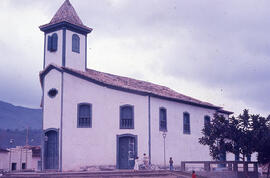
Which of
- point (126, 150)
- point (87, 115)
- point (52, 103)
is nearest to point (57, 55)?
point (52, 103)

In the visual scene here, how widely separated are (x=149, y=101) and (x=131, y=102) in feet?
4.76

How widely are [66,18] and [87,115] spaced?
27.2 feet

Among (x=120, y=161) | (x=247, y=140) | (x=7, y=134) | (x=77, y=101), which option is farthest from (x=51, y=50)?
(x=7, y=134)

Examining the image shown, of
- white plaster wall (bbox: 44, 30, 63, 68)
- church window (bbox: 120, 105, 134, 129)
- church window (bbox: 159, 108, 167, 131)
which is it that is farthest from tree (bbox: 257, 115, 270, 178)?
white plaster wall (bbox: 44, 30, 63, 68)

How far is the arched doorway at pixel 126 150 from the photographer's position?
30.5 m

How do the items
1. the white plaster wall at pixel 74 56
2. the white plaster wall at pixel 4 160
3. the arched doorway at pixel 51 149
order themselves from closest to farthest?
the arched doorway at pixel 51 149
the white plaster wall at pixel 74 56
the white plaster wall at pixel 4 160

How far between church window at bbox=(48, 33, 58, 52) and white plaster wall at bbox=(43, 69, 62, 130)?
73.1 inches

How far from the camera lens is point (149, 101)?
31.3 metres

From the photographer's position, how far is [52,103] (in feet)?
105

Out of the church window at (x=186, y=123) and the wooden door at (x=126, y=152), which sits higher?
the church window at (x=186, y=123)

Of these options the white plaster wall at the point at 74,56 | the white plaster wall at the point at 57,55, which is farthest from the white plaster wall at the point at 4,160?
the white plaster wall at the point at 74,56

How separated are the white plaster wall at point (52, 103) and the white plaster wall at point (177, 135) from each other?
7498 millimetres

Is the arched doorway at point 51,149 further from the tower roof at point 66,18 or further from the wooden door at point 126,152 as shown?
the tower roof at point 66,18

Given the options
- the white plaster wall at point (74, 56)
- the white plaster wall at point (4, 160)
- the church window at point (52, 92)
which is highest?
the white plaster wall at point (74, 56)
